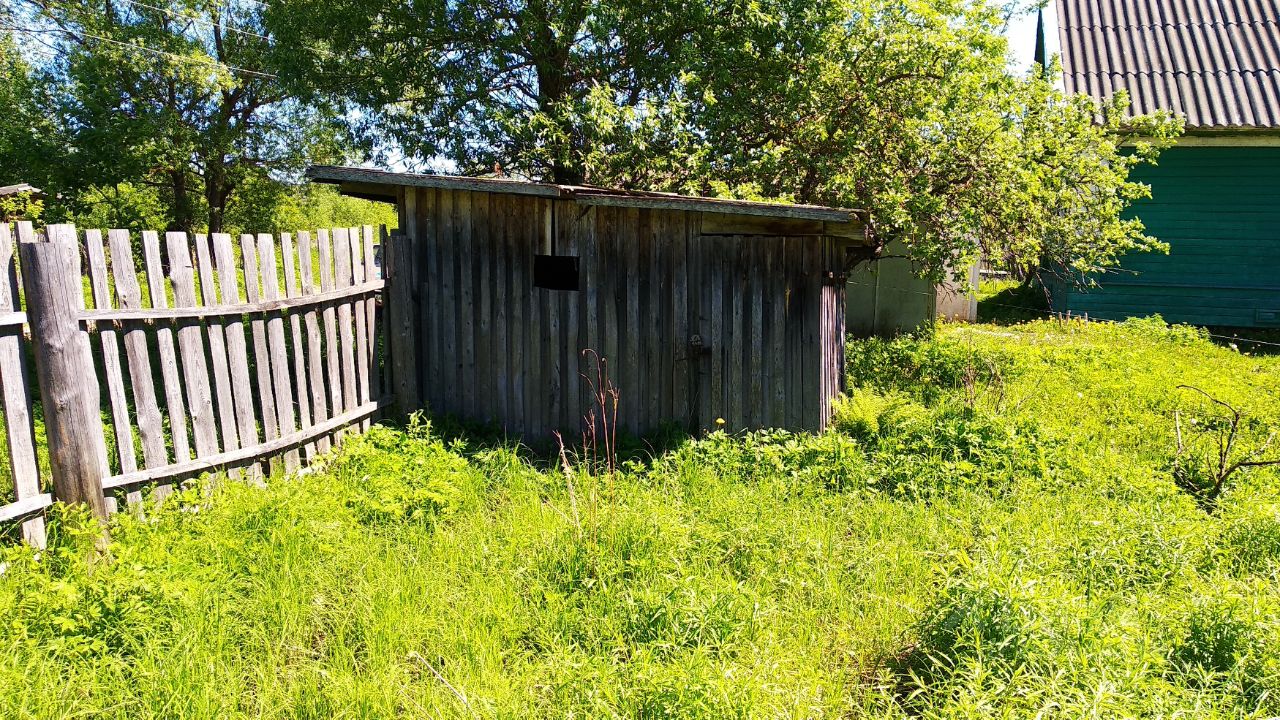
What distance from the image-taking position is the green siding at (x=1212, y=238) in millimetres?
13039

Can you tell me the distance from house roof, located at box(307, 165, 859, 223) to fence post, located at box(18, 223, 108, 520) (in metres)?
2.55

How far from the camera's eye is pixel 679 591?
3828 millimetres

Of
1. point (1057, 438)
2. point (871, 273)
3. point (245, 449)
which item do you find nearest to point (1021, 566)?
point (1057, 438)

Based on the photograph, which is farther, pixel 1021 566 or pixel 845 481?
pixel 845 481

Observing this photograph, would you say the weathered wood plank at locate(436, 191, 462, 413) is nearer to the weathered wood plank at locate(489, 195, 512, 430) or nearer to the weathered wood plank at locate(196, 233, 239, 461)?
the weathered wood plank at locate(489, 195, 512, 430)

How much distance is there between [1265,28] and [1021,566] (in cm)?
1613

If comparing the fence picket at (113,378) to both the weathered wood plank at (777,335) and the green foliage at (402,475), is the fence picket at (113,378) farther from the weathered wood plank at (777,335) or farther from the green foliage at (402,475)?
the weathered wood plank at (777,335)

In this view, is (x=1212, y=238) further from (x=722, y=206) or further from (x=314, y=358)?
(x=314, y=358)

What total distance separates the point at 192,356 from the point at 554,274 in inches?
121

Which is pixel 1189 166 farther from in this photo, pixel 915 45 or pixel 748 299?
pixel 748 299

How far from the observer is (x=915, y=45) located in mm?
9344

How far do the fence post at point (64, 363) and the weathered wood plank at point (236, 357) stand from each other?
0.84 m

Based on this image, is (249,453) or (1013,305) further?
(1013,305)

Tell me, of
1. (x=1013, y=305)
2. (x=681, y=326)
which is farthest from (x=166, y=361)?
(x=1013, y=305)
